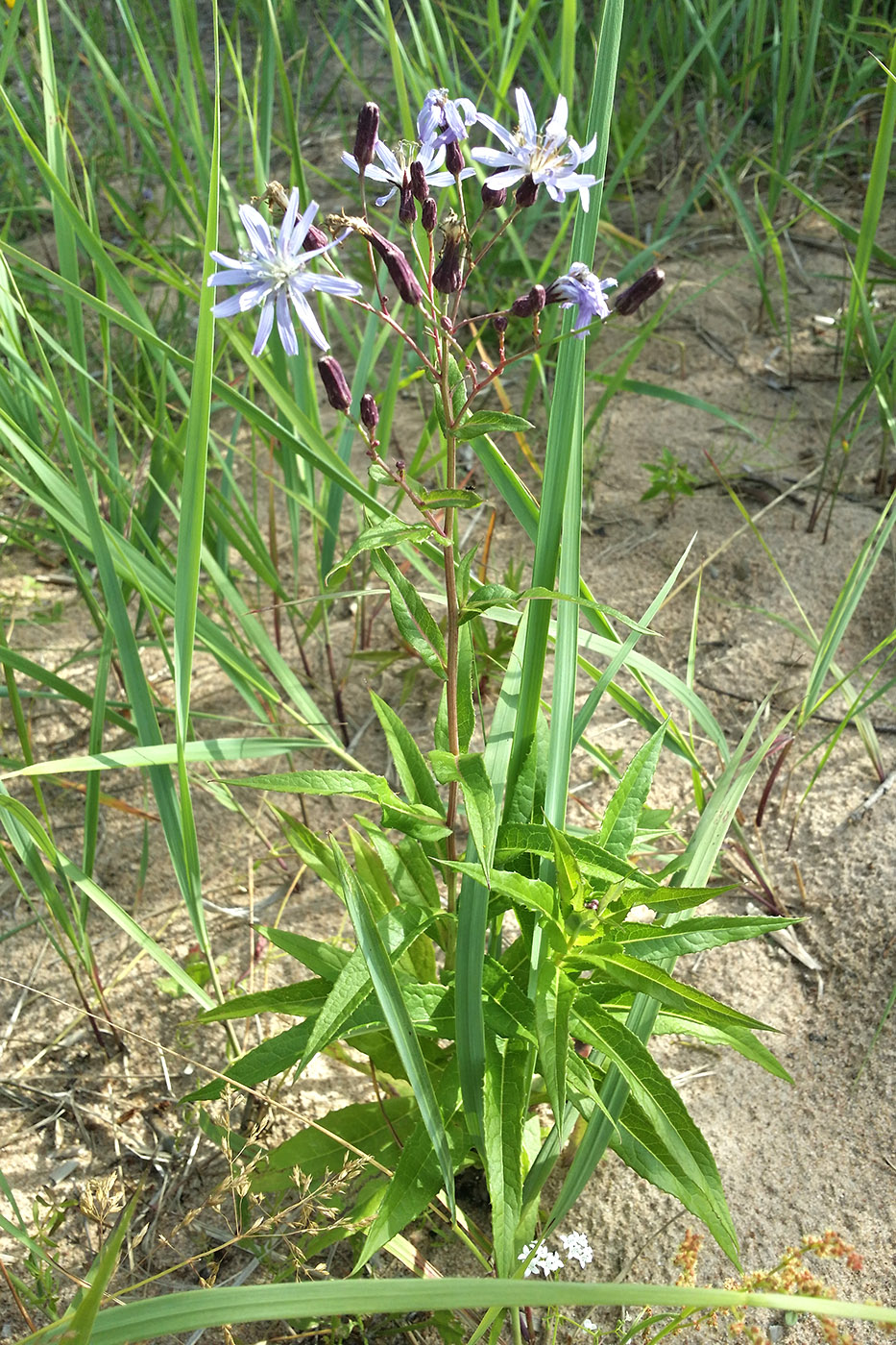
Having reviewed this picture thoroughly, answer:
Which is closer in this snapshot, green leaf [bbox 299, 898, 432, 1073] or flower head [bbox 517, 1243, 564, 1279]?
green leaf [bbox 299, 898, 432, 1073]

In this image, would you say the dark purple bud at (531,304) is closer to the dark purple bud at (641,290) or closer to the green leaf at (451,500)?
the dark purple bud at (641,290)

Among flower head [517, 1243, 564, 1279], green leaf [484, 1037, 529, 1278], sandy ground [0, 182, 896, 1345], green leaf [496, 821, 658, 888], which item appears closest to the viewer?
green leaf [484, 1037, 529, 1278]

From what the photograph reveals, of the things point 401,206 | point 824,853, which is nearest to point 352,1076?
point 824,853

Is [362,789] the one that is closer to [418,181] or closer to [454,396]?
[454,396]

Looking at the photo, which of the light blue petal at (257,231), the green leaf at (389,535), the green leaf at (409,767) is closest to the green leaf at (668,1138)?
the green leaf at (409,767)

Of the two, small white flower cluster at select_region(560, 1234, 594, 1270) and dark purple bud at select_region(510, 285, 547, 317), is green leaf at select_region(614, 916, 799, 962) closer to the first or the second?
small white flower cluster at select_region(560, 1234, 594, 1270)

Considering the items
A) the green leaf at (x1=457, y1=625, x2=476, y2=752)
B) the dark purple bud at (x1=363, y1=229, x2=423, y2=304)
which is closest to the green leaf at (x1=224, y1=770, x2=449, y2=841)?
the green leaf at (x1=457, y1=625, x2=476, y2=752)

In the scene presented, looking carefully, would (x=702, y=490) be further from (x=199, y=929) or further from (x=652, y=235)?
(x=199, y=929)
